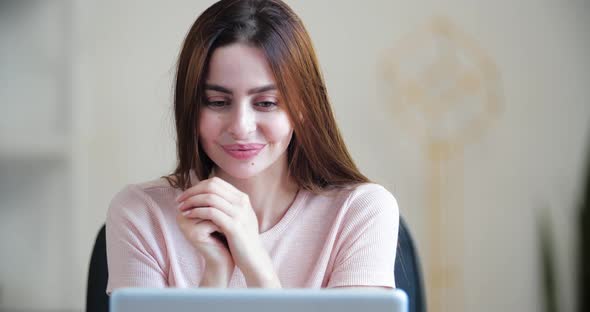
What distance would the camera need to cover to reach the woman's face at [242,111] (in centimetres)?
127

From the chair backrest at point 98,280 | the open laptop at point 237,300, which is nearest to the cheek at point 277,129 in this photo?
the chair backrest at point 98,280

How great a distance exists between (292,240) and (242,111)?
11.2 inches

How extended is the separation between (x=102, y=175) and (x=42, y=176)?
0.19 m

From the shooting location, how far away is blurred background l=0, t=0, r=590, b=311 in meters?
2.63

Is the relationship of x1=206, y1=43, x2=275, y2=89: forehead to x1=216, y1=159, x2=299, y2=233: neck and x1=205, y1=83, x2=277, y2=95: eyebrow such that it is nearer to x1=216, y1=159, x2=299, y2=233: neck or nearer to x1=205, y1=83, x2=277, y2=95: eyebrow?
x1=205, y1=83, x2=277, y2=95: eyebrow

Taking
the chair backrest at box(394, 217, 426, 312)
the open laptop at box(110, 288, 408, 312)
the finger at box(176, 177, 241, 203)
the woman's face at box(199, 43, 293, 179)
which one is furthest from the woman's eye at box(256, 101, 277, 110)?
the open laptop at box(110, 288, 408, 312)

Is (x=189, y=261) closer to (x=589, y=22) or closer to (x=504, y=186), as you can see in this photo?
(x=504, y=186)

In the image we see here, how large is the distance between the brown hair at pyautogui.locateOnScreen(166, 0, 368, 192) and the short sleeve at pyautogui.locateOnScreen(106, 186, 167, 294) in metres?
0.08

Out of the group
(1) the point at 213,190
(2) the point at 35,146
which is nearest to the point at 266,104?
(1) the point at 213,190

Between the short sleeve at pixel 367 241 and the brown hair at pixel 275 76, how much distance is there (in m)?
0.09

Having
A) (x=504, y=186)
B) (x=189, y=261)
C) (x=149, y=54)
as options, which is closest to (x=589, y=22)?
(x=504, y=186)

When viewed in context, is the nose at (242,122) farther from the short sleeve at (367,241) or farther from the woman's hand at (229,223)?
the short sleeve at (367,241)

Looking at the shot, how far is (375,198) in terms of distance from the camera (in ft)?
4.71

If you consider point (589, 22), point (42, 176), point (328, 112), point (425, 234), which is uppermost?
point (589, 22)
